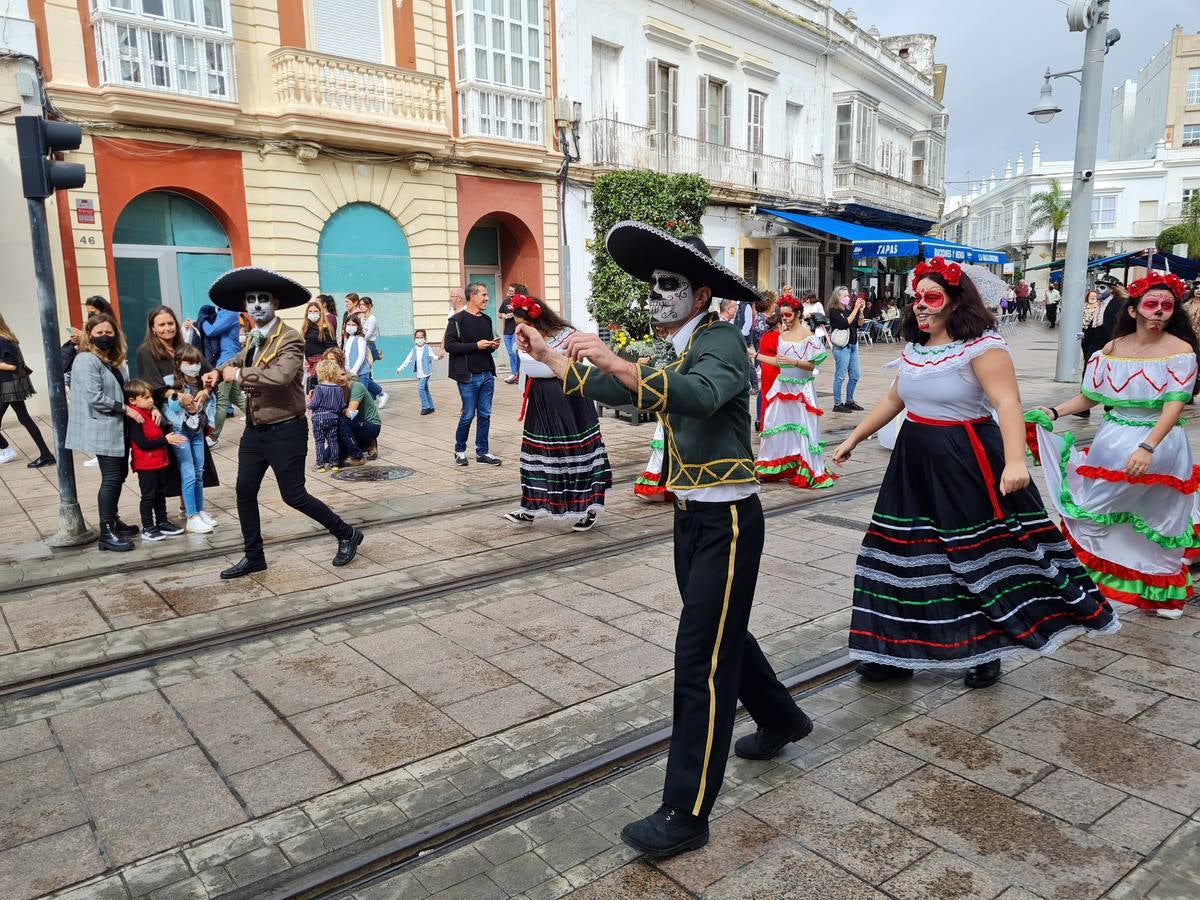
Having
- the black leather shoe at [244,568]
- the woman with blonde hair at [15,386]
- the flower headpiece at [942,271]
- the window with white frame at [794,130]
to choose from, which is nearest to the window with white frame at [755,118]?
the window with white frame at [794,130]

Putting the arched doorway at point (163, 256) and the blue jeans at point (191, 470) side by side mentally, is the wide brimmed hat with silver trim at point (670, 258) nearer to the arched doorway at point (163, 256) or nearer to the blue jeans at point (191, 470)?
the blue jeans at point (191, 470)

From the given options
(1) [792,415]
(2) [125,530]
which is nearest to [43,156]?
(2) [125,530]

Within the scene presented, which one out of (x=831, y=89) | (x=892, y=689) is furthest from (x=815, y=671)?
(x=831, y=89)

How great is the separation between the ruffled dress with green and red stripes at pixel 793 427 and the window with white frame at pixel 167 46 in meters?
10.4

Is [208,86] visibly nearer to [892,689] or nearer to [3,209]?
[3,209]

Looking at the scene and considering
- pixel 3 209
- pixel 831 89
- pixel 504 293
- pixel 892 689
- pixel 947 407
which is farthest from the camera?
pixel 831 89

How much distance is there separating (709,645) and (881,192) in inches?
1185

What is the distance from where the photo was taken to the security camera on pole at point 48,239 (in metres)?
6.33

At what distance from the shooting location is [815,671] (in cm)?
436

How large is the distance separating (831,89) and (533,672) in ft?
88.3

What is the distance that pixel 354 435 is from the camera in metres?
9.76

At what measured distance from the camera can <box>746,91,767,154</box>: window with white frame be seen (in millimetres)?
24422

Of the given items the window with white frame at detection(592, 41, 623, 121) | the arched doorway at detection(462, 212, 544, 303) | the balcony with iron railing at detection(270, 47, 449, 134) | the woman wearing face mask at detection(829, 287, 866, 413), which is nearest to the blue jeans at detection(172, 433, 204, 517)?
the woman wearing face mask at detection(829, 287, 866, 413)

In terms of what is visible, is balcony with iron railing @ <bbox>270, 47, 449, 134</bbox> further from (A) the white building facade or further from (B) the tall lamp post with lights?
(B) the tall lamp post with lights
